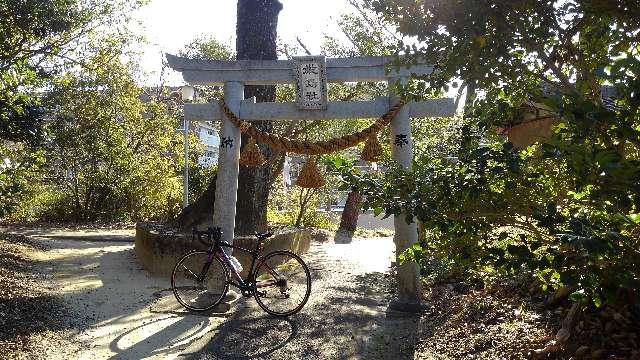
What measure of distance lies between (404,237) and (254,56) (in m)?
4.78

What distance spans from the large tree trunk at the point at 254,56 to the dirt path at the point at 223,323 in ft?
5.33

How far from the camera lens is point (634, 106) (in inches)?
81.4

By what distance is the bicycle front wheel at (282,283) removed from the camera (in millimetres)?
6273

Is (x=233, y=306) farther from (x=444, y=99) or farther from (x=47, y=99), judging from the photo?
(x=47, y=99)

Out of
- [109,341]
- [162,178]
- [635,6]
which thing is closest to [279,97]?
[162,178]

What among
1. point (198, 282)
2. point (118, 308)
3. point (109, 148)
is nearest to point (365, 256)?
point (198, 282)

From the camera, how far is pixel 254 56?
9180 mm

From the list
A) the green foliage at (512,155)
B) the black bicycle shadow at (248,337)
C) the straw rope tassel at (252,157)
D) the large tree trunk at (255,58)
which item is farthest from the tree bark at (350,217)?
the green foliage at (512,155)

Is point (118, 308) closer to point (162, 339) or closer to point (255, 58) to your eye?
point (162, 339)

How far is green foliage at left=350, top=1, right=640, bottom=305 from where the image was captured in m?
2.28

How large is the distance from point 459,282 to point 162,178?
45.9 feet

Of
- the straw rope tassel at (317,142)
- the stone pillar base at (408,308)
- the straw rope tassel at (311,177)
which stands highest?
the straw rope tassel at (317,142)

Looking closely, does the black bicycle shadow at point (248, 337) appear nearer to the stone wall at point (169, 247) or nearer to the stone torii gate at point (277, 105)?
the stone torii gate at point (277, 105)

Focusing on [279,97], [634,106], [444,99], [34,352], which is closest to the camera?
[634,106]
